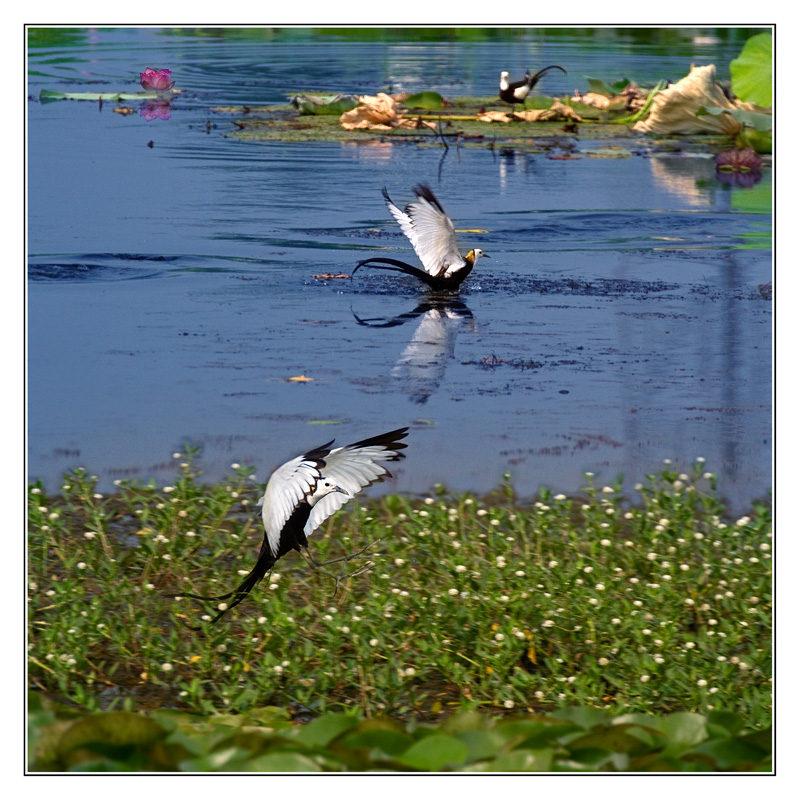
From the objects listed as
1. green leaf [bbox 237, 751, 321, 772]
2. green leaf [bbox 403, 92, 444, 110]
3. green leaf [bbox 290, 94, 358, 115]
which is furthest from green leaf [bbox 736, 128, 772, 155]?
green leaf [bbox 237, 751, 321, 772]

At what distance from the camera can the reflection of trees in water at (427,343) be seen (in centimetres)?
455

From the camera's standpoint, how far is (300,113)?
6.72 meters

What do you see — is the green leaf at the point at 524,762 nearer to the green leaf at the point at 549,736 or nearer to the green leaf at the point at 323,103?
the green leaf at the point at 549,736

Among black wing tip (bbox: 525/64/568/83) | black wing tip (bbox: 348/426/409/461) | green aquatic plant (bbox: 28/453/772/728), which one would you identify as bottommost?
green aquatic plant (bbox: 28/453/772/728)

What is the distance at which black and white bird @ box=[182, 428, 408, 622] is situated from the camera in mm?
3436

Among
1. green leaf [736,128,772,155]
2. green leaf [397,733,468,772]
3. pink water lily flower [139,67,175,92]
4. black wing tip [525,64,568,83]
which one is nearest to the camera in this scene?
green leaf [397,733,468,772]

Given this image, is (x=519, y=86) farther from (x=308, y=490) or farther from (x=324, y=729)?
(x=324, y=729)

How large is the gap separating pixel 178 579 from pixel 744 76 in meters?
3.82

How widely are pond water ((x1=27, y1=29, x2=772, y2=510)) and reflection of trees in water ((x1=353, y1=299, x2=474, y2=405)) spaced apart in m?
0.01

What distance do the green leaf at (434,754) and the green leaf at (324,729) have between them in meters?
0.19

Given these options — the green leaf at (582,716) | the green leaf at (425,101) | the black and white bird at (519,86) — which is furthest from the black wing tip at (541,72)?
the green leaf at (582,716)

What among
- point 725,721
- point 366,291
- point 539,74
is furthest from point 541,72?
point 725,721

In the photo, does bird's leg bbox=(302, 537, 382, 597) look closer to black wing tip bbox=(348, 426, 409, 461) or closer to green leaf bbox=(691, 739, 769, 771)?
black wing tip bbox=(348, 426, 409, 461)

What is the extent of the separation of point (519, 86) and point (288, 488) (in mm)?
3825
